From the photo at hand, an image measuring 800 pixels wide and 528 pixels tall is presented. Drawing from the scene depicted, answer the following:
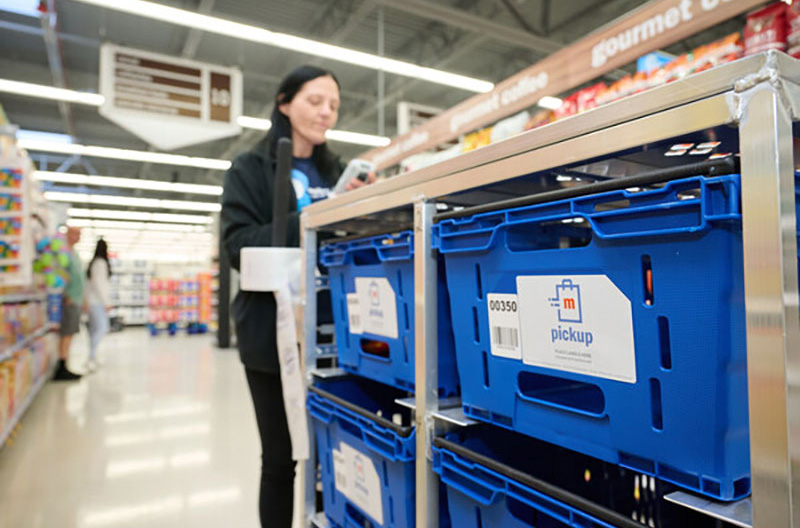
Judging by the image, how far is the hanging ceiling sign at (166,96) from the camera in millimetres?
5746

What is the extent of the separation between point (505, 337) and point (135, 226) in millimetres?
23686

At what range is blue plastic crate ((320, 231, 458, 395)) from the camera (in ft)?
3.54

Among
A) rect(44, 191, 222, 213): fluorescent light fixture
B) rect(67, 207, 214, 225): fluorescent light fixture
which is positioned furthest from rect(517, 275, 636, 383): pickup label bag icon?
rect(67, 207, 214, 225): fluorescent light fixture

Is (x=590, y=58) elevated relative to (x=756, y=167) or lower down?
elevated

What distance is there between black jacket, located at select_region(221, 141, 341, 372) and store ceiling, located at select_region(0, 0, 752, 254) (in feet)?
15.6

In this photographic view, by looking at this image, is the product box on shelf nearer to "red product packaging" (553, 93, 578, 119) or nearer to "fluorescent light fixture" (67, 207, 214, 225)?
"red product packaging" (553, 93, 578, 119)

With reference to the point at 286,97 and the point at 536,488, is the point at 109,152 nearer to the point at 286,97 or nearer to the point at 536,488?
the point at 286,97

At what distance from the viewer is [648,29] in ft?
9.08

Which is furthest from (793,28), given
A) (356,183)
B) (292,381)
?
(292,381)

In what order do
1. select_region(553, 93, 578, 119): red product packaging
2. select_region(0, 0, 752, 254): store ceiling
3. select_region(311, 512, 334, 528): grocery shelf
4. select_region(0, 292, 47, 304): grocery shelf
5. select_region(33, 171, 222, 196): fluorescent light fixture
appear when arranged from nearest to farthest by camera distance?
select_region(311, 512, 334, 528): grocery shelf, select_region(553, 93, 578, 119): red product packaging, select_region(0, 292, 47, 304): grocery shelf, select_region(0, 0, 752, 254): store ceiling, select_region(33, 171, 222, 196): fluorescent light fixture

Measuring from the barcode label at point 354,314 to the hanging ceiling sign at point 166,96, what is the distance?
5412mm

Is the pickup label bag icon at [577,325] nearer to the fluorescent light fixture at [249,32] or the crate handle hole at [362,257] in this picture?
the crate handle hole at [362,257]

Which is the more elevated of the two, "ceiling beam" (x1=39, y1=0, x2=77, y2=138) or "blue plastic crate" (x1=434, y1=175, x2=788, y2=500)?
"ceiling beam" (x1=39, y1=0, x2=77, y2=138)

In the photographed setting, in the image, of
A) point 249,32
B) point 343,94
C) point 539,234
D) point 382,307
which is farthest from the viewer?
point 343,94
